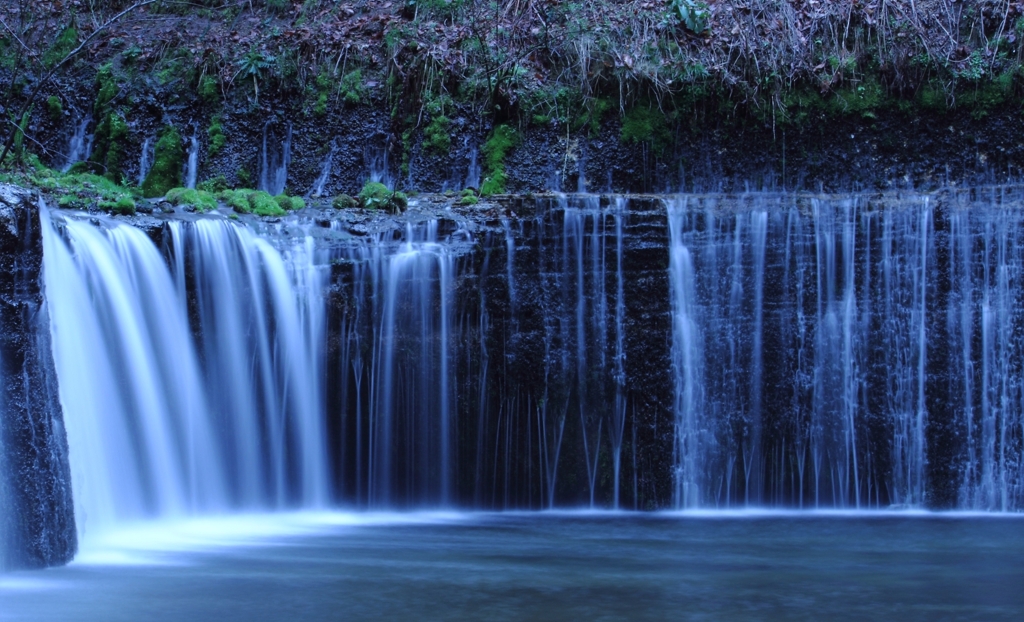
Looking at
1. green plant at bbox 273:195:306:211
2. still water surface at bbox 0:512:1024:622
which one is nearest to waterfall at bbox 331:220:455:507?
still water surface at bbox 0:512:1024:622

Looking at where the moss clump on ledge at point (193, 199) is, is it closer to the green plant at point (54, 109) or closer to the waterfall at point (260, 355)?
the waterfall at point (260, 355)

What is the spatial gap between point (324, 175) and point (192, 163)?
1.62 meters

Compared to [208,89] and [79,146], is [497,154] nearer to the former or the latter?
[208,89]

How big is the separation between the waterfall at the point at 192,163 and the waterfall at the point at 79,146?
48.7 inches

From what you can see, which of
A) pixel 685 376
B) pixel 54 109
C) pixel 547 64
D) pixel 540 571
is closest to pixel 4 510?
pixel 540 571

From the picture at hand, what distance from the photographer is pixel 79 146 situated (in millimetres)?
12492

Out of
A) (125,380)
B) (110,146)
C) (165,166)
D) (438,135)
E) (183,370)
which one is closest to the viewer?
(125,380)

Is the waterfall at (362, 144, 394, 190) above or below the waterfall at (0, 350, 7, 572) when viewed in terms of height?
above

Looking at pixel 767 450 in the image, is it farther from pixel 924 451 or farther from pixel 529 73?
pixel 529 73

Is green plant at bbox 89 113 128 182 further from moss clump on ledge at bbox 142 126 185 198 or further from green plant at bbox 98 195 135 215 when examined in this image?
green plant at bbox 98 195 135 215

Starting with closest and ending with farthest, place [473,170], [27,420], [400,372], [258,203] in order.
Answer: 1. [27,420]
2. [400,372]
3. [258,203]
4. [473,170]

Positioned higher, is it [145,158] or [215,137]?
[215,137]

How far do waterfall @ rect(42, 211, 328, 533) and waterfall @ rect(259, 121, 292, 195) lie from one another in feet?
10.3

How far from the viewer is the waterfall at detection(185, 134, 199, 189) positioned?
12.0 meters
